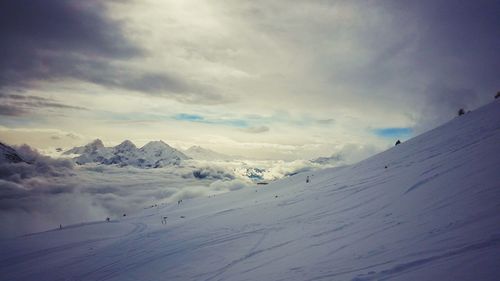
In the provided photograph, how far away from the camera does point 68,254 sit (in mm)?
18000

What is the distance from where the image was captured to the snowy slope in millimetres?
6277

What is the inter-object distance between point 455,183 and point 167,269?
11560mm

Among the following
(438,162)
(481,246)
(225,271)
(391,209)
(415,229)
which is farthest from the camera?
(438,162)

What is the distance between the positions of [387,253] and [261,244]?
5946 mm

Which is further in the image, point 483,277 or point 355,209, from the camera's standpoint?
point 355,209

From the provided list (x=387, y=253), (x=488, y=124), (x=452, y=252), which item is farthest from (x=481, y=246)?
(x=488, y=124)

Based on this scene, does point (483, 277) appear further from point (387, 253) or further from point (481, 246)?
point (387, 253)

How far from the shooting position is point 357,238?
29.9ft

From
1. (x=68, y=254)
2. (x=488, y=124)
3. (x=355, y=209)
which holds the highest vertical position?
(x=488, y=124)

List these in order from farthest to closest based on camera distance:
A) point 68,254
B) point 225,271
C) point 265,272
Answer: point 68,254
point 225,271
point 265,272

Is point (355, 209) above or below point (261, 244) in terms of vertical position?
above

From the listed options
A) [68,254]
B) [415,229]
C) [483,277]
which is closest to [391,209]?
[415,229]

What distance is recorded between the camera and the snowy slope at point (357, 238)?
628 cm

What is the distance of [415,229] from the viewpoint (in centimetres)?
802
